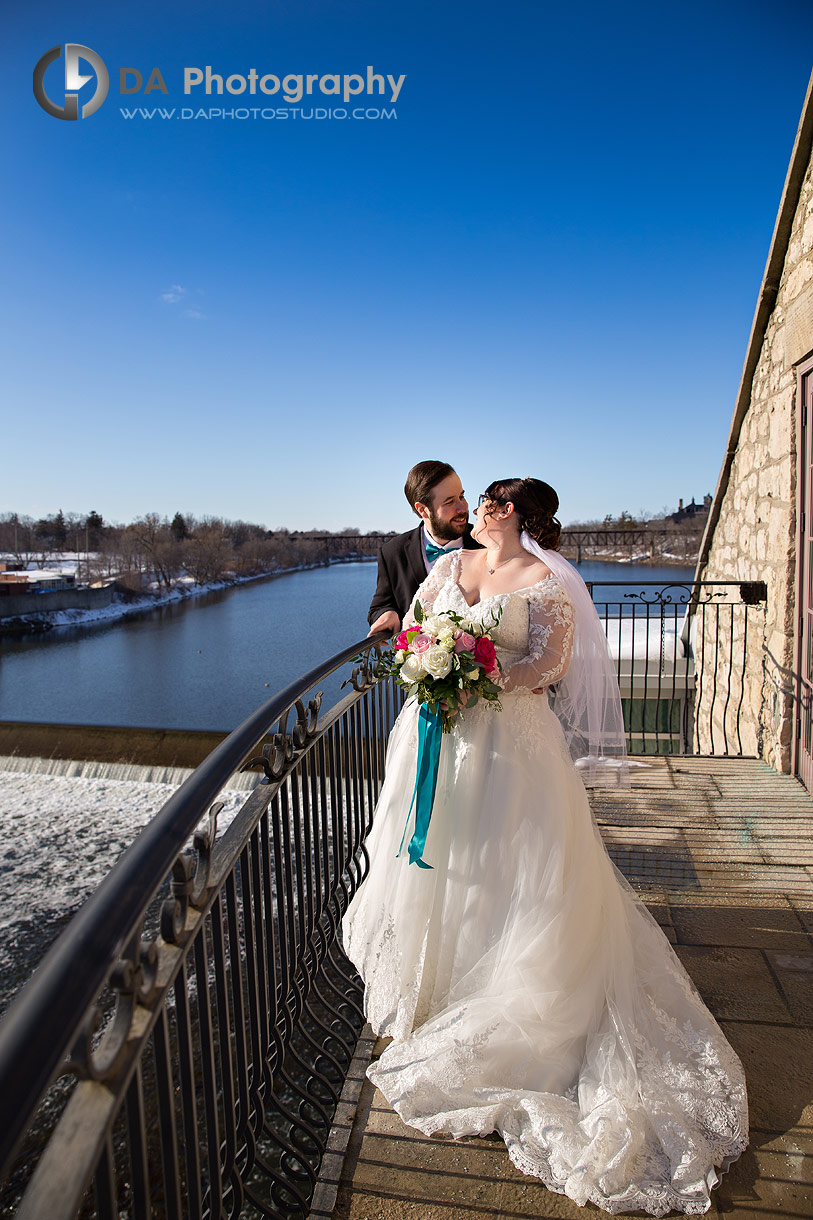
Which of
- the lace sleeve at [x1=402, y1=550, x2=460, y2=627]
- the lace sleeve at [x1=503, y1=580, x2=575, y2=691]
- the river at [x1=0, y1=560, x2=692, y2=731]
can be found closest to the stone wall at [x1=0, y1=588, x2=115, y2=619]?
the river at [x1=0, y1=560, x2=692, y2=731]

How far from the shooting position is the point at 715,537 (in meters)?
6.94

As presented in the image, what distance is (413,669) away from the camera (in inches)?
82.2

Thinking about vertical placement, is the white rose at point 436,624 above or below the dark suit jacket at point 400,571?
below

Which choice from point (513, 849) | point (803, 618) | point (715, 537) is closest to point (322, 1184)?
point (513, 849)

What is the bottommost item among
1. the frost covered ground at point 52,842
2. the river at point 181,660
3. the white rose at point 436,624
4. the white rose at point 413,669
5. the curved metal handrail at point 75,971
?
the river at point 181,660

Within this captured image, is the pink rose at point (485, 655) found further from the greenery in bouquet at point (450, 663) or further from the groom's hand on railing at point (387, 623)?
the groom's hand on railing at point (387, 623)

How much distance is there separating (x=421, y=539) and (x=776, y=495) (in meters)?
3.03

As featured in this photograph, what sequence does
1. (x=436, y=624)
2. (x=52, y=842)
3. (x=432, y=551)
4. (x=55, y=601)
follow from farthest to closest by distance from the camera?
(x=55, y=601) < (x=52, y=842) < (x=432, y=551) < (x=436, y=624)

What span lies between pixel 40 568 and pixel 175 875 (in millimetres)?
54578

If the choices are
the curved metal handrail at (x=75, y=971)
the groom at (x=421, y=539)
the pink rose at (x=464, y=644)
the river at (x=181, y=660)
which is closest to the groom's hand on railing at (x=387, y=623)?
the groom at (x=421, y=539)

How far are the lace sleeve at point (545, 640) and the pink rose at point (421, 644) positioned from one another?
0.86 ft

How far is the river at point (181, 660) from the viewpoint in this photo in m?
20.7

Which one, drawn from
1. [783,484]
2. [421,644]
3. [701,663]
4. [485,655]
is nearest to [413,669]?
[421,644]

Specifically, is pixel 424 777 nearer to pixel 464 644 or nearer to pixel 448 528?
pixel 464 644
